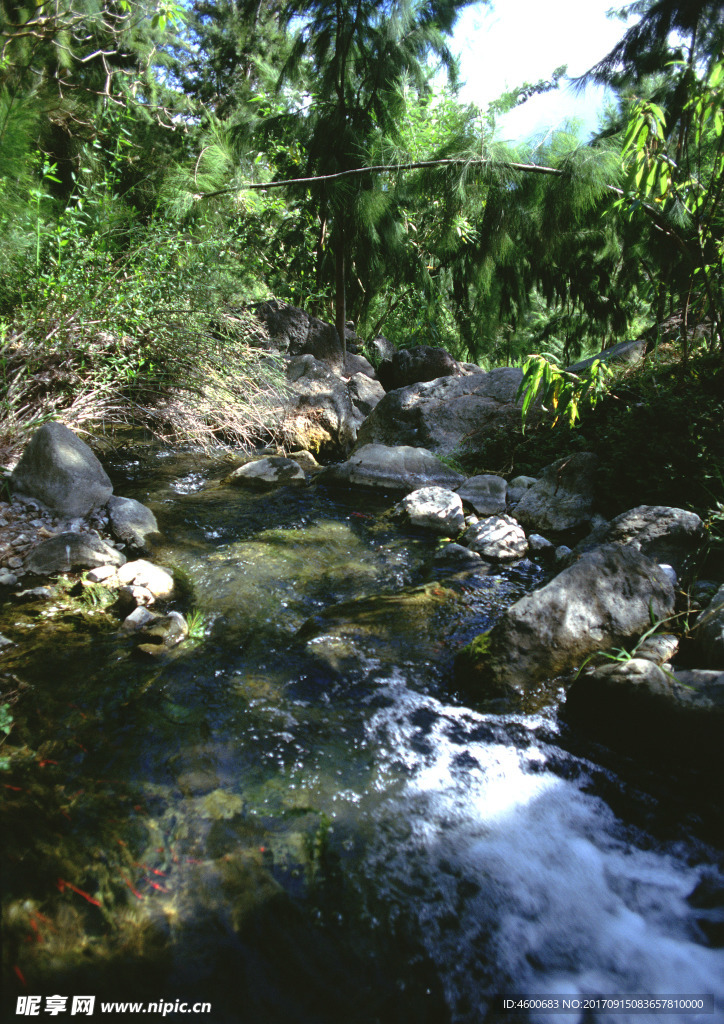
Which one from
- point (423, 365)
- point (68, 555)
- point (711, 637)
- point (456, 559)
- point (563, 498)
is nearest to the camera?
point (711, 637)

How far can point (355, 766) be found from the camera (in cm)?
219

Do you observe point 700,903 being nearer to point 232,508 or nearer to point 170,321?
point 232,508

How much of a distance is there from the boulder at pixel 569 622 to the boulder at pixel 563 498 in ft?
5.56

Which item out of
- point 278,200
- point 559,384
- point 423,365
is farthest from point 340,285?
point 559,384

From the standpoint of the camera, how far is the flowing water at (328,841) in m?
1.51

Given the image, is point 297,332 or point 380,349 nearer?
point 297,332

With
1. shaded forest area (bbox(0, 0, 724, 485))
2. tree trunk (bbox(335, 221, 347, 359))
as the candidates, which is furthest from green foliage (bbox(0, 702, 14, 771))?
tree trunk (bbox(335, 221, 347, 359))

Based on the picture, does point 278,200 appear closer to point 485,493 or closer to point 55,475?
point 485,493

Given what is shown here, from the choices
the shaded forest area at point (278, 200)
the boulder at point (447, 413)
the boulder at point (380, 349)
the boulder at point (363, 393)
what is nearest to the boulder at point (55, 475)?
the shaded forest area at point (278, 200)

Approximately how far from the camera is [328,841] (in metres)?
1.88

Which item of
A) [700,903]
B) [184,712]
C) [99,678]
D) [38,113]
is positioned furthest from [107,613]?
[38,113]

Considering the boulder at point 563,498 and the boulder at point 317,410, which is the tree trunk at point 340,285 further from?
the boulder at point 563,498

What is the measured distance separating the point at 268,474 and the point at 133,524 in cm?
199

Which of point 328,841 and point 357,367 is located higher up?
point 357,367
